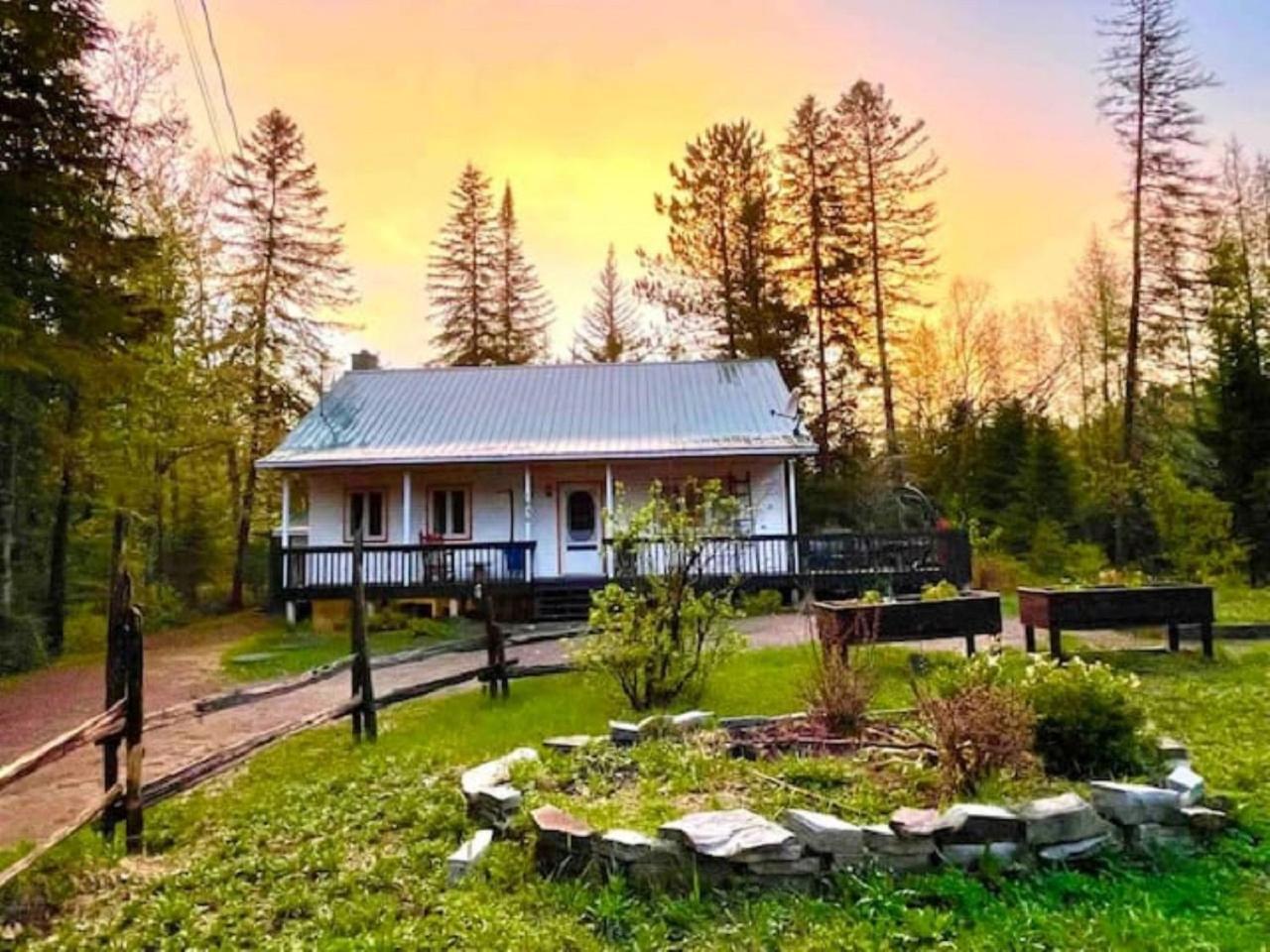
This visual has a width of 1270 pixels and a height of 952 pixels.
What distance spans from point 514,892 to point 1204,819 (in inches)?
126

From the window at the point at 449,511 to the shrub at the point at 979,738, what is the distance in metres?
14.1

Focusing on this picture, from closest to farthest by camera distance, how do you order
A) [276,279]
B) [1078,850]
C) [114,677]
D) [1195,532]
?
[1078,850] < [114,677] < [1195,532] < [276,279]

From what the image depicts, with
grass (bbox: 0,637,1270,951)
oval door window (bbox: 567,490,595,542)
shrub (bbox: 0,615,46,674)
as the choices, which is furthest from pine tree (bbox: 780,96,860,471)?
grass (bbox: 0,637,1270,951)

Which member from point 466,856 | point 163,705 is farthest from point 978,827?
point 163,705

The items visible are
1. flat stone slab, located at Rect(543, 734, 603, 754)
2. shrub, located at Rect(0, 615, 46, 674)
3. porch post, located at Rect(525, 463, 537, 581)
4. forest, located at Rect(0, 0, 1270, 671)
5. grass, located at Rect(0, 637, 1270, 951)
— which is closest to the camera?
grass, located at Rect(0, 637, 1270, 951)

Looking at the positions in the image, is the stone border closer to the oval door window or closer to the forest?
the forest

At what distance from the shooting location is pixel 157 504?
1772 cm

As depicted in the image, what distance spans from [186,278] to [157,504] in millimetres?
4799

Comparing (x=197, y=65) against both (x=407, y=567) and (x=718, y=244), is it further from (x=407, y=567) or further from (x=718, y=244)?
(x=718, y=244)

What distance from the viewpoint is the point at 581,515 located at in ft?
57.2

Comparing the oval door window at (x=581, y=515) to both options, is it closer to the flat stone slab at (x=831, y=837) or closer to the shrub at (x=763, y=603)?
the shrub at (x=763, y=603)

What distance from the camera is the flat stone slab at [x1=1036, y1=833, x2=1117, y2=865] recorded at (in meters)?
3.69

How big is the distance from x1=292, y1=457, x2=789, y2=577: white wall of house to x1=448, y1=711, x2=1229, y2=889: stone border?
13.1 metres

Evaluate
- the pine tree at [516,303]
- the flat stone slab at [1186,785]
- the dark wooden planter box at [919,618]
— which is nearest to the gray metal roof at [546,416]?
the dark wooden planter box at [919,618]
